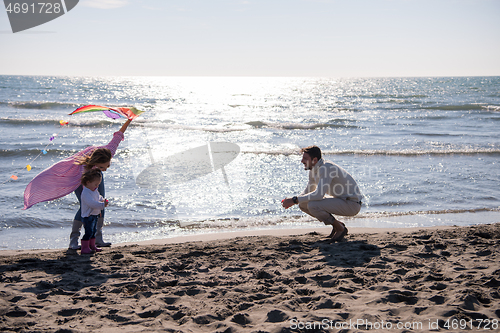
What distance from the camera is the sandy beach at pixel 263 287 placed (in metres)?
2.90

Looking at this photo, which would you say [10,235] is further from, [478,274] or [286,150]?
[286,150]

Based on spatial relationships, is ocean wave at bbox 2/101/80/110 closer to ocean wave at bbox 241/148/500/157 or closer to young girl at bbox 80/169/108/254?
ocean wave at bbox 241/148/500/157

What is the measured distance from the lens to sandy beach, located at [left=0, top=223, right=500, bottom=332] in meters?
2.90

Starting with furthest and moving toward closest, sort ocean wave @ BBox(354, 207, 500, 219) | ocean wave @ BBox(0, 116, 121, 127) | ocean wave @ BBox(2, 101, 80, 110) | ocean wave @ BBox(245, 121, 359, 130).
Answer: ocean wave @ BBox(2, 101, 80, 110) < ocean wave @ BBox(245, 121, 359, 130) < ocean wave @ BBox(0, 116, 121, 127) < ocean wave @ BBox(354, 207, 500, 219)

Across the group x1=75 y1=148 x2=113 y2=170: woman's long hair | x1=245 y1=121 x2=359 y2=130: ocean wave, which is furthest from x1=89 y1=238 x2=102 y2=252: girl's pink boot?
x1=245 y1=121 x2=359 y2=130: ocean wave

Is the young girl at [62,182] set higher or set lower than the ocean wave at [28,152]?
lower

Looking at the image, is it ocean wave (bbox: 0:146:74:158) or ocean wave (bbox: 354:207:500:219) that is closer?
ocean wave (bbox: 354:207:500:219)

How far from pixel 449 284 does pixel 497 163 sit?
11.0 m

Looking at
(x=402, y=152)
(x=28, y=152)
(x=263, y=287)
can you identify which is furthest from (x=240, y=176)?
(x=28, y=152)

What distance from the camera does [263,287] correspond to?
3.62m

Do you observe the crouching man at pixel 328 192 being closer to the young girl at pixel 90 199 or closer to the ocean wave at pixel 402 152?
the young girl at pixel 90 199

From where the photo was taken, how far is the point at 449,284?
3.53m

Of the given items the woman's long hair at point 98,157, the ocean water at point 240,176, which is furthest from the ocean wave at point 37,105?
the woman's long hair at point 98,157

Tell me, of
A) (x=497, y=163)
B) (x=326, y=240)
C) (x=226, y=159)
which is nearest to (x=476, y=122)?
(x=497, y=163)
